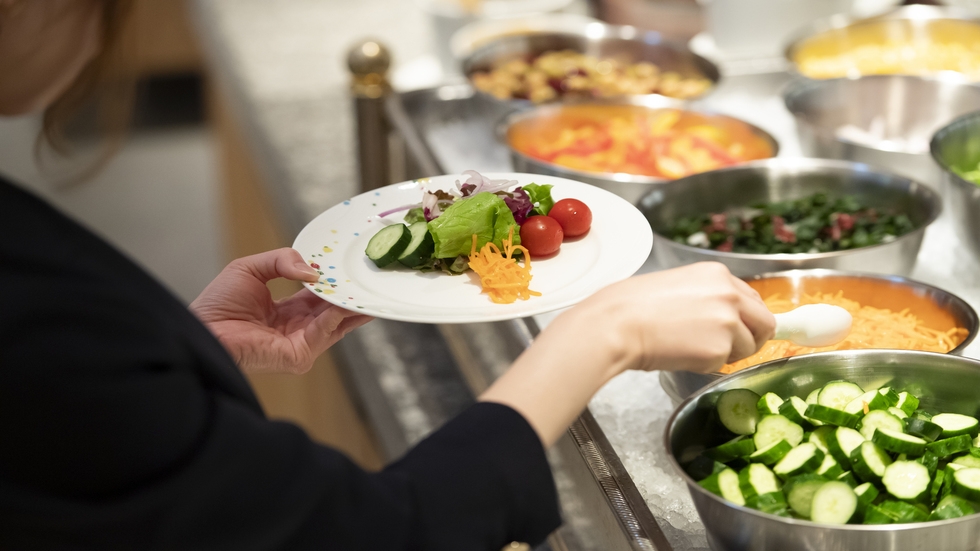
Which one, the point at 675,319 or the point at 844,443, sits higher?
the point at 675,319

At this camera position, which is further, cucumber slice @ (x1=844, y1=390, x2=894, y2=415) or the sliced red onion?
the sliced red onion

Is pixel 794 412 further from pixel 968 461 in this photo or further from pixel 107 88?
pixel 107 88

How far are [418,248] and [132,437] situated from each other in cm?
48

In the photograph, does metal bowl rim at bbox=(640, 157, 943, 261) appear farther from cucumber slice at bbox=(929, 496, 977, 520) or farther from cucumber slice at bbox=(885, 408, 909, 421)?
cucumber slice at bbox=(929, 496, 977, 520)

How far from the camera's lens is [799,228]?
4.58 ft

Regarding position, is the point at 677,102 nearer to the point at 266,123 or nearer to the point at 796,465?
the point at 796,465

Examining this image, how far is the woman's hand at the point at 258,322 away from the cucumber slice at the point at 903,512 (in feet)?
1.90

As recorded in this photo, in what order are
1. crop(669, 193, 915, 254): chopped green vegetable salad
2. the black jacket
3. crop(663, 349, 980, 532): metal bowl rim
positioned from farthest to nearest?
crop(669, 193, 915, 254): chopped green vegetable salad, crop(663, 349, 980, 532): metal bowl rim, the black jacket

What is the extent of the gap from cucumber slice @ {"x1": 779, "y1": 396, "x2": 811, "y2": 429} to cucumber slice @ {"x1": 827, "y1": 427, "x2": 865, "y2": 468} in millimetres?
40

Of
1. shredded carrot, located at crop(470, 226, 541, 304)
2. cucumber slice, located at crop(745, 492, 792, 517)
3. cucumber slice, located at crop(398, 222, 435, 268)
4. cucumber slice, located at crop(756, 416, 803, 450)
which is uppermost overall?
cucumber slice, located at crop(398, 222, 435, 268)

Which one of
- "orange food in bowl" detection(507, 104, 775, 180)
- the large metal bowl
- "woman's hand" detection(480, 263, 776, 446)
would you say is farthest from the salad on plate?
the large metal bowl

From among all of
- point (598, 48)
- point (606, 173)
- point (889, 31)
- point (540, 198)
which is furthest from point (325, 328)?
point (889, 31)

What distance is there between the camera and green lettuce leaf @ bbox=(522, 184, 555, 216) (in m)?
1.12

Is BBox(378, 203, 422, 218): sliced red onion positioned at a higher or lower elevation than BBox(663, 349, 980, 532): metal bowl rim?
higher
